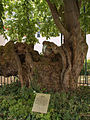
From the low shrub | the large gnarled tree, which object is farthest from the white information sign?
the large gnarled tree

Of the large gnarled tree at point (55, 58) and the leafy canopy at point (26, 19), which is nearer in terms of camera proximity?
the large gnarled tree at point (55, 58)

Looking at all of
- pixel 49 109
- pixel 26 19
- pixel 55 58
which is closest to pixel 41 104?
pixel 49 109

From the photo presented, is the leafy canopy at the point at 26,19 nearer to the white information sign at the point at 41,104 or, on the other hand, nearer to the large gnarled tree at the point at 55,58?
the large gnarled tree at the point at 55,58

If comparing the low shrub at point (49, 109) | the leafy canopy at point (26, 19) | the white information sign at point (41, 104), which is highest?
the leafy canopy at point (26, 19)

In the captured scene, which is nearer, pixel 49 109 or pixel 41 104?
pixel 41 104

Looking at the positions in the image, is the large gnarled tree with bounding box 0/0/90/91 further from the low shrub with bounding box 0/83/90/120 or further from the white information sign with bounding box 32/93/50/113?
the white information sign with bounding box 32/93/50/113

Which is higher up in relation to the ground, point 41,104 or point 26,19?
point 26,19

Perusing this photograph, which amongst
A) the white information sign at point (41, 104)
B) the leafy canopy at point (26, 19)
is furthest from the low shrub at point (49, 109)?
the leafy canopy at point (26, 19)

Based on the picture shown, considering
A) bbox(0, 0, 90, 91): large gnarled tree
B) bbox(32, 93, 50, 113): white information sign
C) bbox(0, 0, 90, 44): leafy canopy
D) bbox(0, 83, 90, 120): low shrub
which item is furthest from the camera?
bbox(0, 0, 90, 44): leafy canopy

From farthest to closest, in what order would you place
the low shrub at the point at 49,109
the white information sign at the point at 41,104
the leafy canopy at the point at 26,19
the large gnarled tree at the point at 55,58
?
1. the leafy canopy at the point at 26,19
2. the large gnarled tree at the point at 55,58
3. the low shrub at the point at 49,109
4. the white information sign at the point at 41,104

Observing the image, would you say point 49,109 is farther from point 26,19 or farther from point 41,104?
point 26,19

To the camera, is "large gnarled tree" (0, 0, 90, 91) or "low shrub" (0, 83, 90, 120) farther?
"large gnarled tree" (0, 0, 90, 91)

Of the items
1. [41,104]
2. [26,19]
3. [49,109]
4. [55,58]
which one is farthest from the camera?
[26,19]

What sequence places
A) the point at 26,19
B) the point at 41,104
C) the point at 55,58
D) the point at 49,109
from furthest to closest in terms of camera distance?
the point at 26,19 < the point at 55,58 < the point at 49,109 < the point at 41,104
